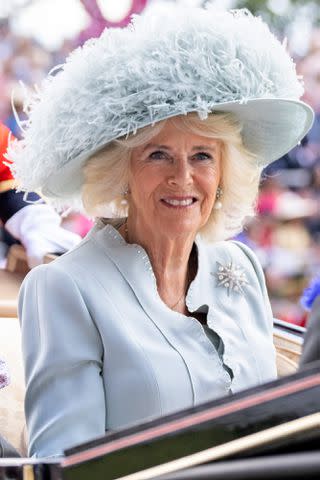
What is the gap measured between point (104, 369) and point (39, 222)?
3.56 feet

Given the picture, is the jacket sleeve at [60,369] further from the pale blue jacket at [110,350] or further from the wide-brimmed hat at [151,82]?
the wide-brimmed hat at [151,82]

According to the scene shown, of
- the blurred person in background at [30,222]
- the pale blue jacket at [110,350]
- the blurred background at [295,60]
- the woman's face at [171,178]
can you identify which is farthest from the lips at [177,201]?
the blurred background at [295,60]

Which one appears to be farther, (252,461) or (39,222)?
(39,222)

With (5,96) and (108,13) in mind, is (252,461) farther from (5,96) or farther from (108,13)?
(108,13)

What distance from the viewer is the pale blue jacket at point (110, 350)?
4.90 ft

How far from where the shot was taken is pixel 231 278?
1812 millimetres

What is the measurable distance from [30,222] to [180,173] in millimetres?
1005

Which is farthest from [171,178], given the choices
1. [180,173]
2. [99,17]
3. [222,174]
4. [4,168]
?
[99,17]

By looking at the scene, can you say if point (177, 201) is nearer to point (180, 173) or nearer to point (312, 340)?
point (180, 173)

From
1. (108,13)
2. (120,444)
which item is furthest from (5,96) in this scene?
(120,444)

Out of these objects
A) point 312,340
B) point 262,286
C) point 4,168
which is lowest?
point 312,340

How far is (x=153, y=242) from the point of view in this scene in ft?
5.54

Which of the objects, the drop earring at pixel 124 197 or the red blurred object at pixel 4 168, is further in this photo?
the red blurred object at pixel 4 168

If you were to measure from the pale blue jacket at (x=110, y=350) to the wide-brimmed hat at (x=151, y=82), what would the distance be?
0.67 feet
